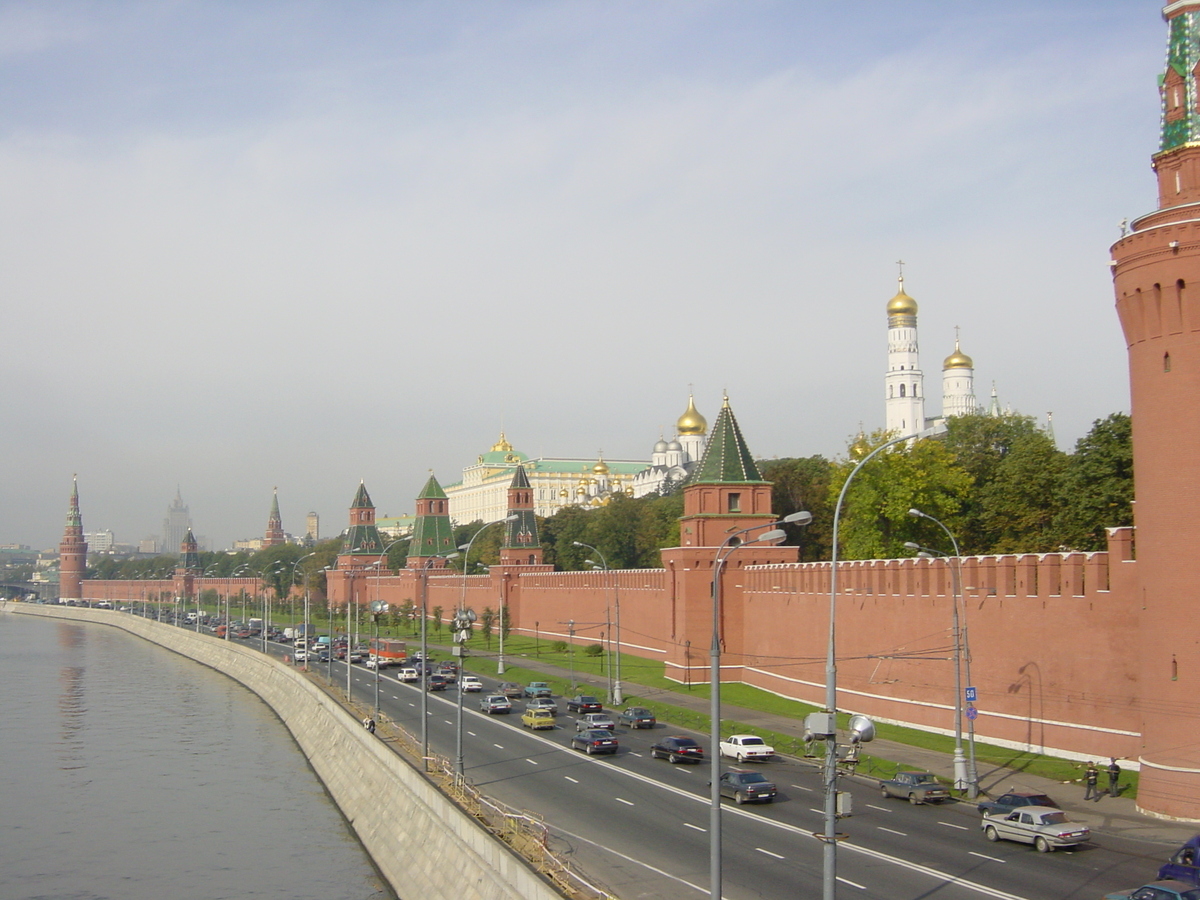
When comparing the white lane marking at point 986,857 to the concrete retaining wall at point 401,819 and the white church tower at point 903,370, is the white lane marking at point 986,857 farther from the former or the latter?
the white church tower at point 903,370

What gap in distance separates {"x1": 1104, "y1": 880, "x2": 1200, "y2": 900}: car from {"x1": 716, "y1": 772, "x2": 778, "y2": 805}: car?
38.7 feet

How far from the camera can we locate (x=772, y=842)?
85.1 ft

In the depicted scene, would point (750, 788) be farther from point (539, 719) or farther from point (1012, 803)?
point (539, 719)

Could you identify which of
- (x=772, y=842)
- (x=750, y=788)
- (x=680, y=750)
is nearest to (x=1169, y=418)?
(x=750, y=788)

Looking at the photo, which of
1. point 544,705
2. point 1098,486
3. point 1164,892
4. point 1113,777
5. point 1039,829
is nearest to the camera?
point 1164,892

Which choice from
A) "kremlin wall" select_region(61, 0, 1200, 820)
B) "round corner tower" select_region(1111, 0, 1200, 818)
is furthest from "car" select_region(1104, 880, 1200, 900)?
"round corner tower" select_region(1111, 0, 1200, 818)

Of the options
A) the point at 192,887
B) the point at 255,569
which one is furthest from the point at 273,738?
the point at 255,569

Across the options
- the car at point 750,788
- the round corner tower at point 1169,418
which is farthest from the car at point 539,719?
the round corner tower at point 1169,418

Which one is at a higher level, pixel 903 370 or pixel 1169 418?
pixel 903 370

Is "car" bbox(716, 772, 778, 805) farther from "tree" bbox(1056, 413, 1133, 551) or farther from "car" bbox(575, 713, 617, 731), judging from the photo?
"tree" bbox(1056, 413, 1133, 551)

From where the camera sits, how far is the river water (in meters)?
31.9

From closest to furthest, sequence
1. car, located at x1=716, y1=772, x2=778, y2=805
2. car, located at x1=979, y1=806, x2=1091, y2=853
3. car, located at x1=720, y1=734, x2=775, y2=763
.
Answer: car, located at x1=979, y1=806, x2=1091, y2=853 < car, located at x1=716, y1=772, x2=778, y2=805 < car, located at x1=720, y1=734, x2=775, y2=763

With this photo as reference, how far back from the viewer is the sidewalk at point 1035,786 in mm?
26625

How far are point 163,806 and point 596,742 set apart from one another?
50.2 ft
